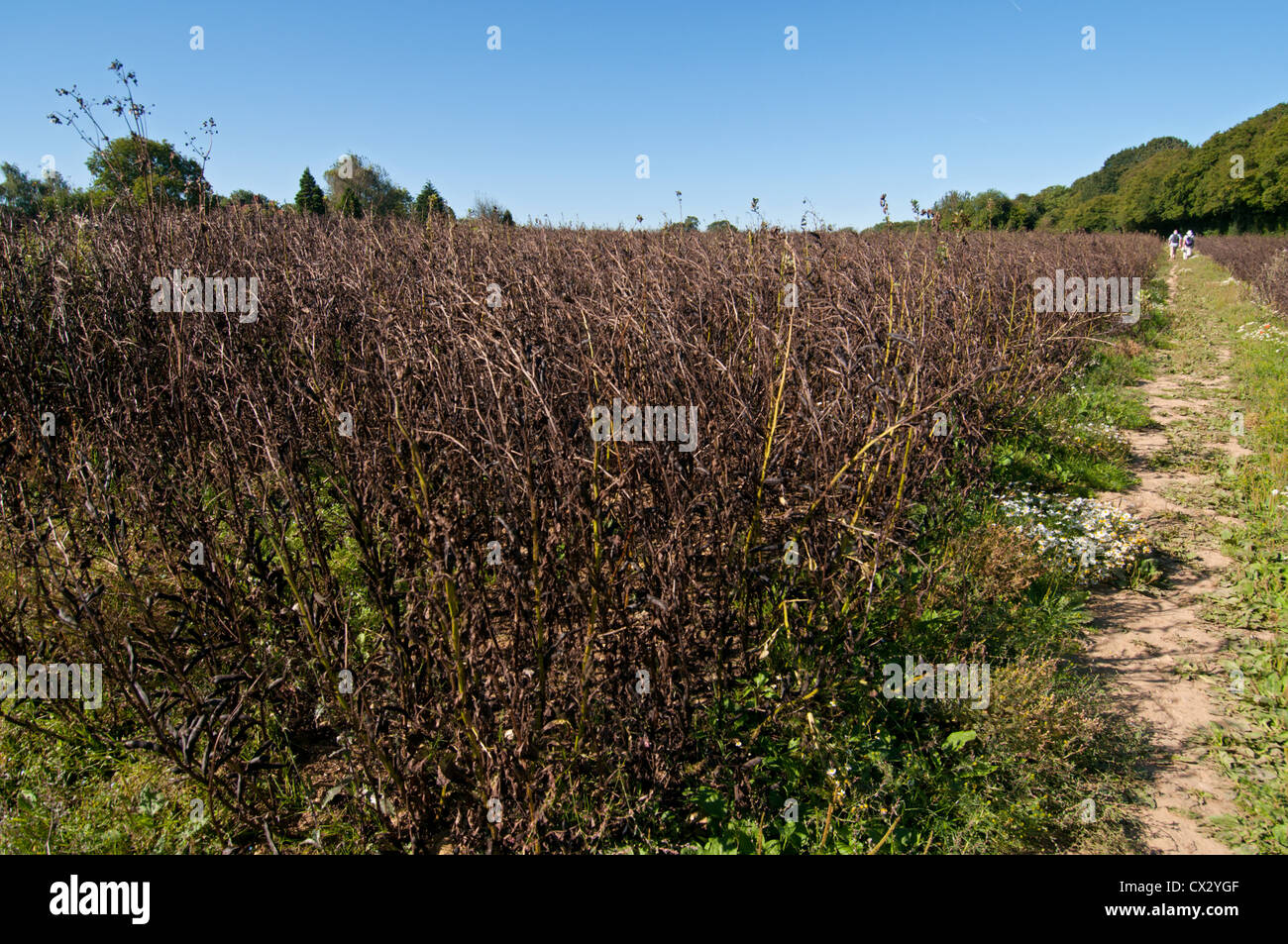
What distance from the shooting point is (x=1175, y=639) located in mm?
3811

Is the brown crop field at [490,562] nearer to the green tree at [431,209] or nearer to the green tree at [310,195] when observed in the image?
the green tree at [431,209]

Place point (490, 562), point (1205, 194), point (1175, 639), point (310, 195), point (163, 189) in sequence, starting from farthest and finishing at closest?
point (1205, 194) → point (310, 195) → point (163, 189) → point (1175, 639) → point (490, 562)

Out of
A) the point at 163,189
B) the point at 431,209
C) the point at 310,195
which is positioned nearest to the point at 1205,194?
the point at 310,195

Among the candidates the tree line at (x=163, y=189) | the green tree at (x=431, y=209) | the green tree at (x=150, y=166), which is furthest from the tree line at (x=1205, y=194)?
the green tree at (x=150, y=166)

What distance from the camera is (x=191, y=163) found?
5480 millimetres

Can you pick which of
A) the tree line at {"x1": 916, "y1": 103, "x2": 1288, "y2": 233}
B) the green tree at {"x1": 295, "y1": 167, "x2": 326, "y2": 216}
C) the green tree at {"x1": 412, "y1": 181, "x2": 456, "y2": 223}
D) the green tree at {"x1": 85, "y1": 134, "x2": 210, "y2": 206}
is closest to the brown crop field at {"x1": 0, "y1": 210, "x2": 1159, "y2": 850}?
the green tree at {"x1": 85, "y1": 134, "x2": 210, "y2": 206}

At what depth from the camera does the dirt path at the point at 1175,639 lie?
2668 mm

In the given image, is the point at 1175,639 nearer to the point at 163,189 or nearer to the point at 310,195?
the point at 163,189

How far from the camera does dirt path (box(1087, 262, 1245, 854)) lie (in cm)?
267

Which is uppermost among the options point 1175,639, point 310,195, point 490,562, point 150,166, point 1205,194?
point 1205,194

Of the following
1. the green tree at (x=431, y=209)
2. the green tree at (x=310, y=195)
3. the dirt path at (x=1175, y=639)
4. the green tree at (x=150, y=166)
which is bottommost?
the dirt path at (x=1175, y=639)
